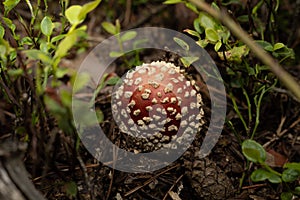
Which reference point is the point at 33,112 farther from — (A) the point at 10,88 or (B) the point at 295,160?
(B) the point at 295,160

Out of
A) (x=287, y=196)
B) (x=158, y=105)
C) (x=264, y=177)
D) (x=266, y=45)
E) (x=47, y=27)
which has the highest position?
(x=47, y=27)

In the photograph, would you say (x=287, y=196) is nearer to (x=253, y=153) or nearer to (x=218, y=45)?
(x=253, y=153)

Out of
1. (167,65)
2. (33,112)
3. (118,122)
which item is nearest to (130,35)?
(167,65)

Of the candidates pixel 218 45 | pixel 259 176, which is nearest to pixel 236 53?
pixel 218 45

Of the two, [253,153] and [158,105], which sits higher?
[158,105]

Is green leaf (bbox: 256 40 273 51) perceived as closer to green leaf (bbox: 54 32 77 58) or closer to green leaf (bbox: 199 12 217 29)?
green leaf (bbox: 199 12 217 29)

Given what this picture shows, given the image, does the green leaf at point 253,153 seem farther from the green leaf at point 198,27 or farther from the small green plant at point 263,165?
the green leaf at point 198,27

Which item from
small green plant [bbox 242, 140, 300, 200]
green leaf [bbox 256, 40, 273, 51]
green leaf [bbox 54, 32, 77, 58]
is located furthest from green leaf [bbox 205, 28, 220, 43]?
green leaf [bbox 54, 32, 77, 58]
